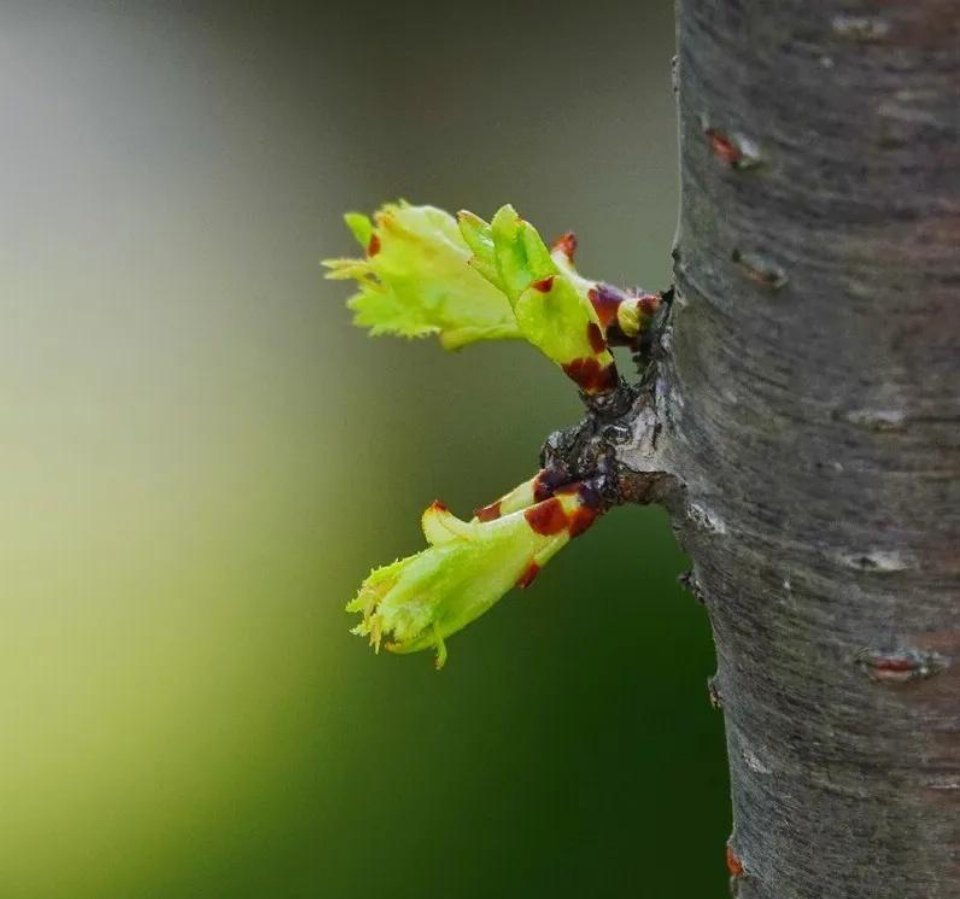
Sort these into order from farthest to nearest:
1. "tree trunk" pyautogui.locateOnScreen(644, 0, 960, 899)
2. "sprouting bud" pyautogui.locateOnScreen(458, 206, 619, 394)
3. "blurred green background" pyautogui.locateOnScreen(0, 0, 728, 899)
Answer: "blurred green background" pyautogui.locateOnScreen(0, 0, 728, 899), "sprouting bud" pyautogui.locateOnScreen(458, 206, 619, 394), "tree trunk" pyautogui.locateOnScreen(644, 0, 960, 899)

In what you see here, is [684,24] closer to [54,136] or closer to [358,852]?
[358,852]

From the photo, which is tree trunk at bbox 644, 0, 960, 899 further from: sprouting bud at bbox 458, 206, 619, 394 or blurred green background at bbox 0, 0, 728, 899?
blurred green background at bbox 0, 0, 728, 899

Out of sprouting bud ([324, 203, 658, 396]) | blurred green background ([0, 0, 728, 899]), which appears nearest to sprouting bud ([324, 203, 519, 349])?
sprouting bud ([324, 203, 658, 396])

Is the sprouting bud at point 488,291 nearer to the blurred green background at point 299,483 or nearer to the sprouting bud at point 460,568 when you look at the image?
the sprouting bud at point 460,568

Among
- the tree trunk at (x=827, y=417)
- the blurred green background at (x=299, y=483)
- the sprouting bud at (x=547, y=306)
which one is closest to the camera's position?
the tree trunk at (x=827, y=417)

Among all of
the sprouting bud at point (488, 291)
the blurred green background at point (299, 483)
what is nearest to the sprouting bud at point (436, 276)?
the sprouting bud at point (488, 291)

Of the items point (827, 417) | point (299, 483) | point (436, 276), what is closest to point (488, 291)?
point (436, 276)
